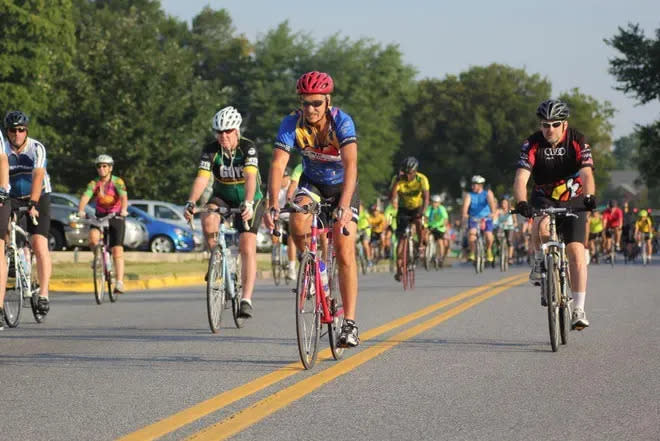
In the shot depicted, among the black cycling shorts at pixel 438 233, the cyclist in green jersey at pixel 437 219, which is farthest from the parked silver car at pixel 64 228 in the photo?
the black cycling shorts at pixel 438 233

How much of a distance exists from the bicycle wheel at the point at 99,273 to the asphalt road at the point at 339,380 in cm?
263

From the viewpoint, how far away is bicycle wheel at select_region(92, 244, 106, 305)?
16.8 m

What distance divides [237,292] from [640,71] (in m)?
42.0

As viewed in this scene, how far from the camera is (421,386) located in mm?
8109

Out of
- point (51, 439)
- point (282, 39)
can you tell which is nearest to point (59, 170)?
point (282, 39)

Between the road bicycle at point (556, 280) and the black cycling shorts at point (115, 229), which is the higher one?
the black cycling shorts at point (115, 229)

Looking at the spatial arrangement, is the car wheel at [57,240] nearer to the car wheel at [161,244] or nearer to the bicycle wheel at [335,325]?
the car wheel at [161,244]

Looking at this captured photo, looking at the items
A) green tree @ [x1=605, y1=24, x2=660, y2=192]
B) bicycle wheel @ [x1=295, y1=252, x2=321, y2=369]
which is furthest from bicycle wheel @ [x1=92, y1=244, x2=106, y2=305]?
green tree @ [x1=605, y1=24, x2=660, y2=192]

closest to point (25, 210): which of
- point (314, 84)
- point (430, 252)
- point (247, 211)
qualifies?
point (247, 211)

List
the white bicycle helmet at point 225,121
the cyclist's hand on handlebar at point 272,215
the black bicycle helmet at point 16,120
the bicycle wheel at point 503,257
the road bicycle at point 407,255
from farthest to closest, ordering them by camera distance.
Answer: the bicycle wheel at point 503,257 → the road bicycle at point 407,255 → the black bicycle helmet at point 16,120 → the white bicycle helmet at point 225,121 → the cyclist's hand on handlebar at point 272,215

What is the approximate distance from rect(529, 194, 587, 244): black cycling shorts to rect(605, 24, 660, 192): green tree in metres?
42.4

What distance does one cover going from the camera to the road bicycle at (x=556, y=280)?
10148mm

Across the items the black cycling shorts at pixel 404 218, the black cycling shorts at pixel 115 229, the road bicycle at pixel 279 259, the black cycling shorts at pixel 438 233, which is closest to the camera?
the black cycling shorts at pixel 115 229

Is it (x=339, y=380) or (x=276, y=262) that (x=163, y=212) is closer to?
(x=276, y=262)
